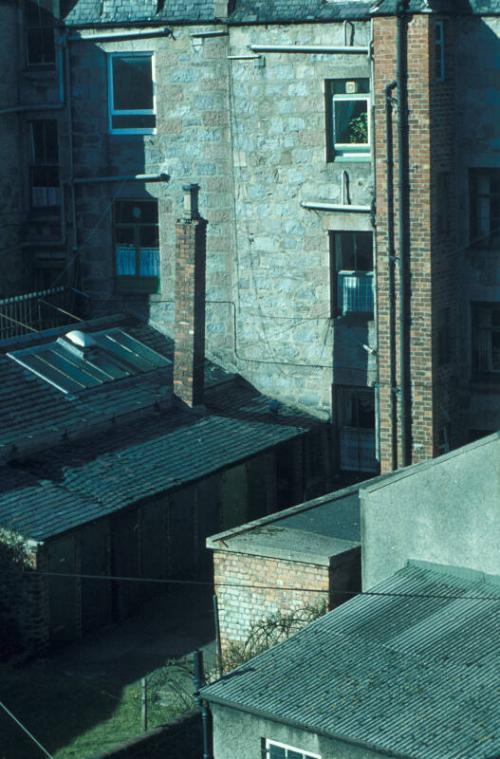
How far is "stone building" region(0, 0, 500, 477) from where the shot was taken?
32.0m

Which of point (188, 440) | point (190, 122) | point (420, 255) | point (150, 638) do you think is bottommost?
point (150, 638)

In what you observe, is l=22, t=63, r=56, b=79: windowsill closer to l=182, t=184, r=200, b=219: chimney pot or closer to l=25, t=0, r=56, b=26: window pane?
l=25, t=0, r=56, b=26: window pane

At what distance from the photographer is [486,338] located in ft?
110

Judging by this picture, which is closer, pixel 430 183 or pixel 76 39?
pixel 430 183

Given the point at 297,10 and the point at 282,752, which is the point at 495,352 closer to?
the point at 297,10

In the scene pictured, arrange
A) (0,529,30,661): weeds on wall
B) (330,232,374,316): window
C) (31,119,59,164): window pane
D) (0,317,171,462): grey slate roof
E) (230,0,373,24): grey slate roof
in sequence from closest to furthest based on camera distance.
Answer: (0,529,30,661): weeds on wall, (0,317,171,462): grey slate roof, (230,0,373,24): grey slate roof, (330,232,374,316): window, (31,119,59,164): window pane

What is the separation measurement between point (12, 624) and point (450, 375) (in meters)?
10.7

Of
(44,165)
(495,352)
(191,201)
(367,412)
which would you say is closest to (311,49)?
(191,201)

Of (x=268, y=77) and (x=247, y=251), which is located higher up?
(x=268, y=77)

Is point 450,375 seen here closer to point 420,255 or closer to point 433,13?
point 420,255

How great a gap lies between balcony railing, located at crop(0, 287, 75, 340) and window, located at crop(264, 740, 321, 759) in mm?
15862

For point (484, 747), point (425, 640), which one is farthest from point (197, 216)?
point (484, 747)

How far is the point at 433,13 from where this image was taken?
102 feet

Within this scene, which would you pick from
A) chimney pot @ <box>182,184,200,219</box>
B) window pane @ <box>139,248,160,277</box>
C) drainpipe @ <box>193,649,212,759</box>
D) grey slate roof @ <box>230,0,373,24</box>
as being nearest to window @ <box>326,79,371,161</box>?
grey slate roof @ <box>230,0,373,24</box>
